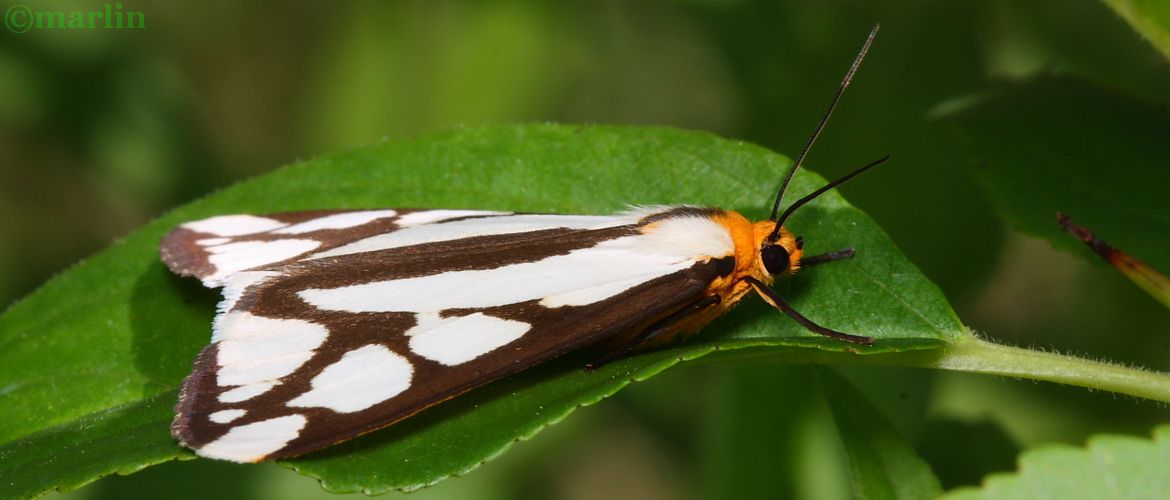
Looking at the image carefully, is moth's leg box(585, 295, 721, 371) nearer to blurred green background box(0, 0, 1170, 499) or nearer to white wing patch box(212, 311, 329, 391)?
white wing patch box(212, 311, 329, 391)

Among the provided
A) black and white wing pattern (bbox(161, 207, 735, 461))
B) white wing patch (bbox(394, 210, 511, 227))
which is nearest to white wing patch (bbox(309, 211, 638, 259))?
black and white wing pattern (bbox(161, 207, 735, 461))

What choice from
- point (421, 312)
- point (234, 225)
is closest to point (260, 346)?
point (421, 312)

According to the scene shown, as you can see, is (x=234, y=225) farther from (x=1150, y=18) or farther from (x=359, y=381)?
(x=1150, y=18)

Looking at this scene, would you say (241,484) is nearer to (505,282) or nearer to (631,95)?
(505,282)

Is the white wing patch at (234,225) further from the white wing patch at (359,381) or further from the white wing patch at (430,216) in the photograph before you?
the white wing patch at (359,381)

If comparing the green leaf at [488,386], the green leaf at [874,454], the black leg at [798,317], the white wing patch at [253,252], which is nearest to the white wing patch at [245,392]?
the green leaf at [488,386]

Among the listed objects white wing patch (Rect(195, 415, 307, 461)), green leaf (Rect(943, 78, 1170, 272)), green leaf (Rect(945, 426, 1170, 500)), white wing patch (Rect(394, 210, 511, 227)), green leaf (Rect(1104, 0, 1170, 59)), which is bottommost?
white wing patch (Rect(195, 415, 307, 461))
